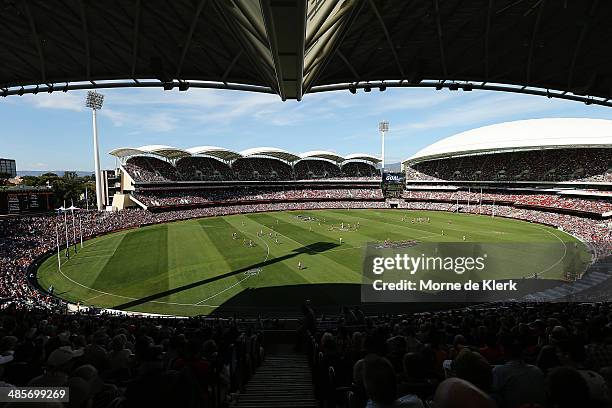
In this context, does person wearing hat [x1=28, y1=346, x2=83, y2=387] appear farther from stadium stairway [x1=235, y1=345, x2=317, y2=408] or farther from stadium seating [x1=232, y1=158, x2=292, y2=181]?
stadium seating [x1=232, y1=158, x2=292, y2=181]

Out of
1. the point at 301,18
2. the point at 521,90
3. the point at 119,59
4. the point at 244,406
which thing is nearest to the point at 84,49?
the point at 119,59

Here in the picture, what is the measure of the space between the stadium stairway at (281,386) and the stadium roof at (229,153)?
8668 cm

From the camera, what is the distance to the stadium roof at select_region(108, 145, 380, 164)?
88.6m

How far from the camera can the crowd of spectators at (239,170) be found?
89188 mm

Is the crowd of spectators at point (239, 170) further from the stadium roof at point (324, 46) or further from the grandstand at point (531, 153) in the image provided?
the stadium roof at point (324, 46)

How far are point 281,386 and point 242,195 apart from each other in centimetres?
8844

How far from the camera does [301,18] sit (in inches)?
239

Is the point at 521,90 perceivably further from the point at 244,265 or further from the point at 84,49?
the point at 244,265

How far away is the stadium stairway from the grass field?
12.9m

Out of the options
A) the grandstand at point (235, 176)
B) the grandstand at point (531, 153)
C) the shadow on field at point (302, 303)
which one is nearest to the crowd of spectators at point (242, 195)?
the grandstand at point (235, 176)

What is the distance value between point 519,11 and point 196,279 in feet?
92.8

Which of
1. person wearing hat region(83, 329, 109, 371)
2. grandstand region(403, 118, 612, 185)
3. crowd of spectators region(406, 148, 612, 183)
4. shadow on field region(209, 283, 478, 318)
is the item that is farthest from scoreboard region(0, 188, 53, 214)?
crowd of spectators region(406, 148, 612, 183)

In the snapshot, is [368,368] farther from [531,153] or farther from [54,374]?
[531,153]

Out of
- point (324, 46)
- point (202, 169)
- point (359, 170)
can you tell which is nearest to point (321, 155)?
point (359, 170)
